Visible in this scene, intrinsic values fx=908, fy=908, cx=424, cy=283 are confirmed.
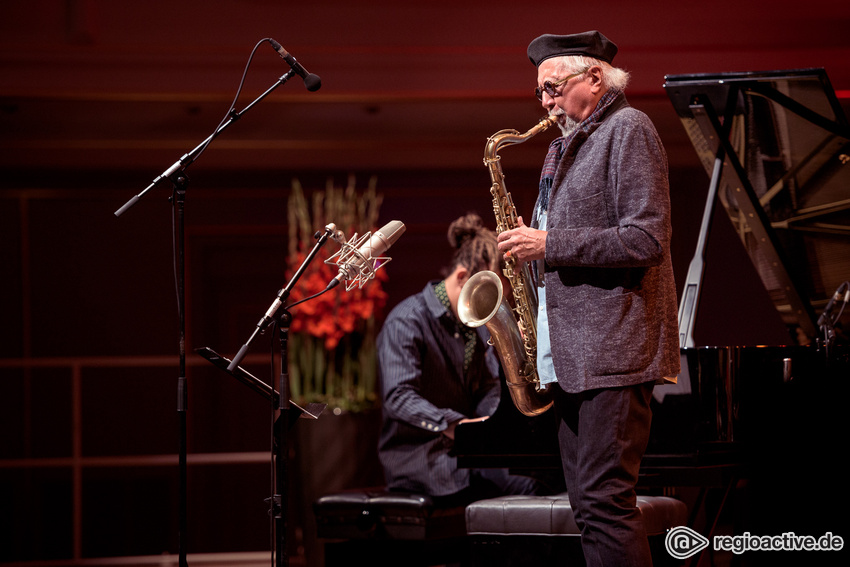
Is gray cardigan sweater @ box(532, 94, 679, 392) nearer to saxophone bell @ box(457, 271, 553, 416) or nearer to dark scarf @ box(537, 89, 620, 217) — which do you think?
dark scarf @ box(537, 89, 620, 217)

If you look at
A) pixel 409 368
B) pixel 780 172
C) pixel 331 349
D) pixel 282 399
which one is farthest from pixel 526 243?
pixel 331 349

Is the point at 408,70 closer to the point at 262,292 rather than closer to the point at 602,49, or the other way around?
the point at 262,292

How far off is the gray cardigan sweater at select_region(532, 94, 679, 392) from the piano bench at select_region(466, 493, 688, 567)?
2.61 ft

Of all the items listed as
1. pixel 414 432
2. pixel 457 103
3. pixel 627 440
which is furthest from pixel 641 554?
pixel 457 103

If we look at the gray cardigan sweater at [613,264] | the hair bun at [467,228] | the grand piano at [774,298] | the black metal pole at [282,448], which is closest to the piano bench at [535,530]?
the grand piano at [774,298]

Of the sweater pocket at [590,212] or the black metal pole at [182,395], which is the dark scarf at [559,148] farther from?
the black metal pole at [182,395]

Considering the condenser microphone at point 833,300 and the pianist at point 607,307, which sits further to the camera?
the condenser microphone at point 833,300

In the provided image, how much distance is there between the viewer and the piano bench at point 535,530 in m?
2.57

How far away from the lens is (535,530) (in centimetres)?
262

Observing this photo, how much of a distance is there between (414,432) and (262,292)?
261cm

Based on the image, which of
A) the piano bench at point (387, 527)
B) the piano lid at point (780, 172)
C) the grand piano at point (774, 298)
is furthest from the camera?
the piano bench at point (387, 527)

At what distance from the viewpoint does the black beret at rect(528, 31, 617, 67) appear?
2092 millimetres

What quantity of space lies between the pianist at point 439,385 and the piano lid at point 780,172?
2.59ft

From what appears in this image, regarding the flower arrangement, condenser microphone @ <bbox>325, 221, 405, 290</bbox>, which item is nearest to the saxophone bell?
condenser microphone @ <bbox>325, 221, 405, 290</bbox>
